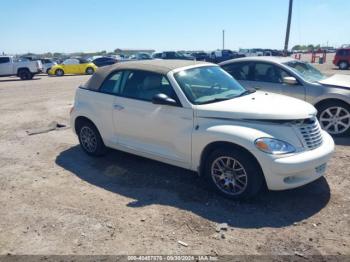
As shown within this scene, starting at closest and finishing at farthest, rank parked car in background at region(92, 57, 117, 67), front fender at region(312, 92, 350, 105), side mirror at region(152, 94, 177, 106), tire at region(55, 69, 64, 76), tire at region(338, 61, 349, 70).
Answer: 1. side mirror at region(152, 94, 177, 106)
2. front fender at region(312, 92, 350, 105)
3. tire at region(338, 61, 349, 70)
4. tire at region(55, 69, 64, 76)
5. parked car in background at region(92, 57, 117, 67)

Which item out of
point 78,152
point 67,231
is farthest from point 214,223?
point 78,152

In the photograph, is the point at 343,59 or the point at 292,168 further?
the point at 343,59

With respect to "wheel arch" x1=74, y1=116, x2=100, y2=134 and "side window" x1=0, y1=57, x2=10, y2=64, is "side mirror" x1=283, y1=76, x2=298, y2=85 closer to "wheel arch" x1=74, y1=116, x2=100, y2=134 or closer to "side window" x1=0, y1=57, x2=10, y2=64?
"wheel arch" x1=74, y1=116, x2=100, y2=134

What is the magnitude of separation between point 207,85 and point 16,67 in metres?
24.3

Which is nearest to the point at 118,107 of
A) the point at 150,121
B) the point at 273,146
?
the point at 150,121

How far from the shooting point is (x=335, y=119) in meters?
7.02

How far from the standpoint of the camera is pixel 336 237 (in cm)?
359

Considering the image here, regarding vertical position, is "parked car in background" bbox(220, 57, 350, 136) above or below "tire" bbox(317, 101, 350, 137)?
above

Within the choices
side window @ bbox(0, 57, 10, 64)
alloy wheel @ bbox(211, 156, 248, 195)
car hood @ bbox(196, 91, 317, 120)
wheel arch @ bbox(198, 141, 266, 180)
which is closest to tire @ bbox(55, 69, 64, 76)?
side window @ bbox(0, 57, 10, 64)

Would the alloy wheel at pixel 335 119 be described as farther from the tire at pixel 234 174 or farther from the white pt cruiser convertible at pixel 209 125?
the tire at pixel 234 174

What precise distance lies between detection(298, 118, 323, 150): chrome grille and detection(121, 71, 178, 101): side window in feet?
5.54

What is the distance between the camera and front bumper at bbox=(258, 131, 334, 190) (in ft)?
12.9

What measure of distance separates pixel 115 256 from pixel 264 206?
1917mm

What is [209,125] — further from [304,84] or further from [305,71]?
[305,71]
